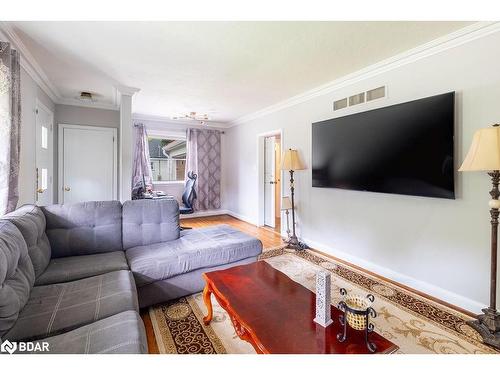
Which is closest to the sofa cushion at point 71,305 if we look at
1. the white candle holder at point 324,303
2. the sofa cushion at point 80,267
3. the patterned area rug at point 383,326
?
the sofa cushion at point 80,267

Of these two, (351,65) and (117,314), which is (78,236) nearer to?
(117,314)

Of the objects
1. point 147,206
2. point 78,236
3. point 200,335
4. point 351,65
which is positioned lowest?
point 200,335

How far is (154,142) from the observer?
581 cm

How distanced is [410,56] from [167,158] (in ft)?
16.9

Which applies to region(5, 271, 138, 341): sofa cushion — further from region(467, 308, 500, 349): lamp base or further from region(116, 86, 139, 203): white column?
region(467, 308, 500, 349): lamp base

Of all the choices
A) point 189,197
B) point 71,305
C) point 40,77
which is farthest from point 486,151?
point 40,77

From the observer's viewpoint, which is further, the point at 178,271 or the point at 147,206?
the point at 147,206

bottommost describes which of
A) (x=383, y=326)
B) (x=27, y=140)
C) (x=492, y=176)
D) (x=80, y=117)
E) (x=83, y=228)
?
(x=383, y=326)

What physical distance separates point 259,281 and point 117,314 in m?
0.93

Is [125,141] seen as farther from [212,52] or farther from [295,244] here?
[295,244]

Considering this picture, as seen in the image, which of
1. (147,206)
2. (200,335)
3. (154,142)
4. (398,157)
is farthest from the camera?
(154,142)

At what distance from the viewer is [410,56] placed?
2.42 metres
